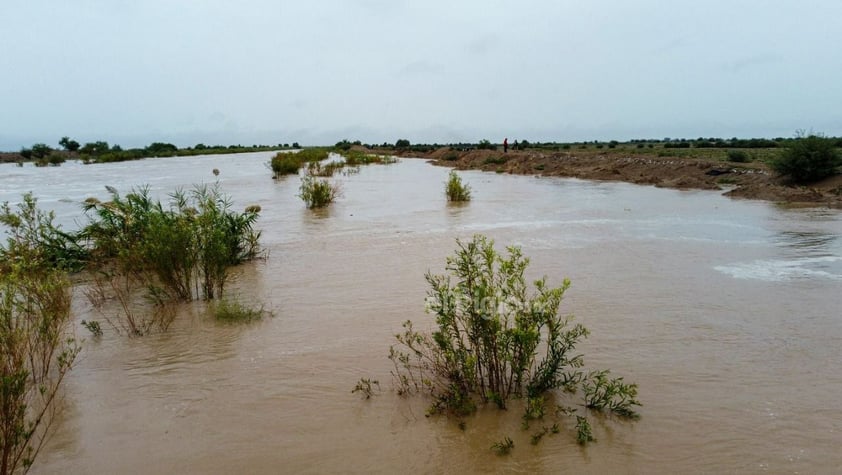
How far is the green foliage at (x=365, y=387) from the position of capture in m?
3.74

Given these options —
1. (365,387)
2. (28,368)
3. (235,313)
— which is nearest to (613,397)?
(365,387)

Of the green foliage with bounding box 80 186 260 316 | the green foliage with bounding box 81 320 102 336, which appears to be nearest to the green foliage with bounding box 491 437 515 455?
the green foliage with bounding box 81 320 102 336

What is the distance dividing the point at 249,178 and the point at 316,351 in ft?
74.5

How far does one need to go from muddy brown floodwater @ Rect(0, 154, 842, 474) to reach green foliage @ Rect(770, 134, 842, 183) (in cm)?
806

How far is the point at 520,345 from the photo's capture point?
3465 mm

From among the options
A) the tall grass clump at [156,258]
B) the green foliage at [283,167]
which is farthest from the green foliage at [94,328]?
the green foliage at [283,167]

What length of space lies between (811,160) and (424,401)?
653 inches

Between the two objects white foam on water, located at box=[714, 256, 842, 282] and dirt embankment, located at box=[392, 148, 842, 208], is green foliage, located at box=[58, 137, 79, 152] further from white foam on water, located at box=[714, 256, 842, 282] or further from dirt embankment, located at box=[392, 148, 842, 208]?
white foam on water, located at box=[714, 256, 842, 282]

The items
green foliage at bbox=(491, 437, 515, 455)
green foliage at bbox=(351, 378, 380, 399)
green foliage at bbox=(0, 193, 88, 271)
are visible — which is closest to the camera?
green foliage at bbox=(491, 437, 515, 455)

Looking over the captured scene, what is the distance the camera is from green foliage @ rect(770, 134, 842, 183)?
15109mm

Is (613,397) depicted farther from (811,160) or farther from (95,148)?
(95,148)

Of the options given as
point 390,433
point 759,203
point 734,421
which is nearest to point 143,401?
point 390,433

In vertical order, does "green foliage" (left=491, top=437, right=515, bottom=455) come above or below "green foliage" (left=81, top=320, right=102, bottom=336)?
below

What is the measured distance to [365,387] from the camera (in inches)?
151
